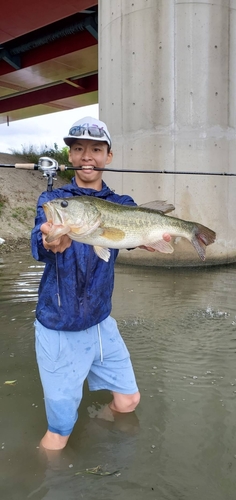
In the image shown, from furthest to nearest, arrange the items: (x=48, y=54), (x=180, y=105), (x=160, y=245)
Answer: (x=48, y=54) < (x=180, y=105) < (x=160, y=245)

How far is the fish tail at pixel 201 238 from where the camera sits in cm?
263

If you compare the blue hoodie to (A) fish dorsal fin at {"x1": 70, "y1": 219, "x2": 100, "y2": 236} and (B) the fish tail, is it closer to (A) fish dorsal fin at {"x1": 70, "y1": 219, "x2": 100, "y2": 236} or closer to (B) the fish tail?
(A) fish dorsal fin at {"x1": 70, "y1": 219, "x2": 100, "y2": 236}

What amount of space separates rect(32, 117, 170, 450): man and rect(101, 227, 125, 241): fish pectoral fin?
21cm

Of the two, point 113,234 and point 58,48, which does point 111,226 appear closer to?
point 113,234

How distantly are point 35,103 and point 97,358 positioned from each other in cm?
2121

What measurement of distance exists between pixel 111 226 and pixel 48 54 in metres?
14.6

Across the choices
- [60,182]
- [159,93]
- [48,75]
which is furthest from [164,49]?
[48,75]

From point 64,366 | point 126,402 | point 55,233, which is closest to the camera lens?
point 55,233

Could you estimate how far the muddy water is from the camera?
214 centimetres

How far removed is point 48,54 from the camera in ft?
48.9

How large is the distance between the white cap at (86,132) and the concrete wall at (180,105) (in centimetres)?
499

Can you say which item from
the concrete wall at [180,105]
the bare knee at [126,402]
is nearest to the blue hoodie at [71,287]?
the bare knee at [126,402]

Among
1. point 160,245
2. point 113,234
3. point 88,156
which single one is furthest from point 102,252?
point 88,156

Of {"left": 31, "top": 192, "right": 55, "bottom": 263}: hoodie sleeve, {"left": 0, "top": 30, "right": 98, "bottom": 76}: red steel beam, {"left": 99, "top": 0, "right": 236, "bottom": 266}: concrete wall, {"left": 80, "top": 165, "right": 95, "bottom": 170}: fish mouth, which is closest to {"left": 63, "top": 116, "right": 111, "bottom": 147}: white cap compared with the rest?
{"left": 80, "top": 165, "right": 95, "bottom": 170}: fish mouth
